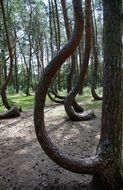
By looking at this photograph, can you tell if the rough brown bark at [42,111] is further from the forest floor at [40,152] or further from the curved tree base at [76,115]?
the curved tree base at [76,115]

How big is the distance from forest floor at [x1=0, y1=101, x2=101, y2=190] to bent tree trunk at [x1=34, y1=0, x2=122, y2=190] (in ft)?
2.00

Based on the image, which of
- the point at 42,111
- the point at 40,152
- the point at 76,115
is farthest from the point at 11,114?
the point at 42,111

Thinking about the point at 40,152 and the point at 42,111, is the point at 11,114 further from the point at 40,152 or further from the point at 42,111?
the point at 42,111

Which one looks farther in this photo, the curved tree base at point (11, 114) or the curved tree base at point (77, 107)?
the curved tree base at point (11, 114)

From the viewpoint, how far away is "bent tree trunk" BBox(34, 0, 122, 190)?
5.29 m

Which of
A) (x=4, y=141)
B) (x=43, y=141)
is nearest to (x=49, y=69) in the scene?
(x=43, y=141)

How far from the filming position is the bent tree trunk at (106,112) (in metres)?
5.29

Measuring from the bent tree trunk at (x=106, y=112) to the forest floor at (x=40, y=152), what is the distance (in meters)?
0.61

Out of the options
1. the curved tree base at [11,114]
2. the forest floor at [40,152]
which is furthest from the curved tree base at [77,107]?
the curved tree base at [11,114]

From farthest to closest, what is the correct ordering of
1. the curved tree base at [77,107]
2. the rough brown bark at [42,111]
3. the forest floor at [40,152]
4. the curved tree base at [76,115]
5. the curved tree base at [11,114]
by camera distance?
1. the curved tree base at [11,114]
2. the curved tree base at [77,107]
3. the curved tree base at [76,115]
4. the forest floor at [40,152]
5. the rough brown bark at [42,111]

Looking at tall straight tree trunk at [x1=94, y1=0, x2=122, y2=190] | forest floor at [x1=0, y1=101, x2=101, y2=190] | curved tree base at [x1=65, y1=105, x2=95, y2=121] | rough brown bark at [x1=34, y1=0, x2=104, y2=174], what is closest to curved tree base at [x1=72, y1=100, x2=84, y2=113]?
forest floor at [x1=0, y1=101, x2=101, y2=190]

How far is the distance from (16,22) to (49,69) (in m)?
28.9

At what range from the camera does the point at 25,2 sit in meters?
30.0

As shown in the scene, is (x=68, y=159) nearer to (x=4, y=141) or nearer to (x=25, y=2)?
(x=4, y=141)
